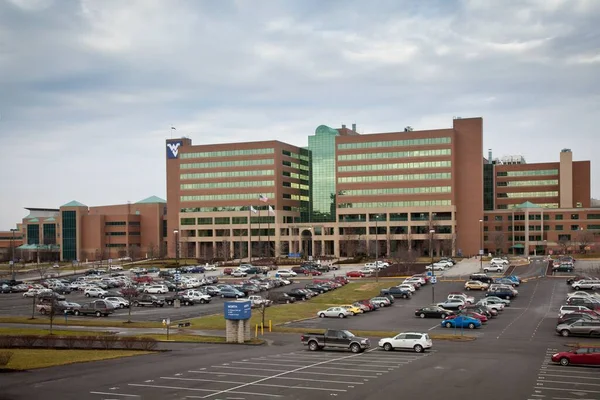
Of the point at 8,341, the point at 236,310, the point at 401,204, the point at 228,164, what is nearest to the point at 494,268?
the point at 401,204

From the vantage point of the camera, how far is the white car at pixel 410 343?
42094 millimetres

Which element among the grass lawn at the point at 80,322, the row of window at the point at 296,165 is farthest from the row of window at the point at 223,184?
the grass lawn at the point at 80,322

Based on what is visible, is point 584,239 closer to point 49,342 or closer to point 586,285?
point 586,285

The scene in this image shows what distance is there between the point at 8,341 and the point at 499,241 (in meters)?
120

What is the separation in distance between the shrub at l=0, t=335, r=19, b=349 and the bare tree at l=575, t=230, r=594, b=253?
119 m

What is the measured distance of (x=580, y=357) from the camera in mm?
35781

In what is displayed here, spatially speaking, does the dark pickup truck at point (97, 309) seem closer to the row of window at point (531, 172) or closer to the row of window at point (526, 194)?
the row of window at point (526, 194)

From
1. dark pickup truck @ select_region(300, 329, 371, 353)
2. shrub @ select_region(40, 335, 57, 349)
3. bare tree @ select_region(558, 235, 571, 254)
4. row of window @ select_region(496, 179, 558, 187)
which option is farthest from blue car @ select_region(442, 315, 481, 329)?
row of window @ select_region(496, 179, 558, 187)

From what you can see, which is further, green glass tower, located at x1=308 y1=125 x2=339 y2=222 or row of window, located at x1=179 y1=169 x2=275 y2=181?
green glass tower, located at x1=308 y1=125 x2=339 y2=222

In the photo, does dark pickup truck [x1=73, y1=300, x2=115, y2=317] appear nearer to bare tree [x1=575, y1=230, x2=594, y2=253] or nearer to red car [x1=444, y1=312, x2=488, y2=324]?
red car [x1=444, y1=312, x2=488, y2=324]

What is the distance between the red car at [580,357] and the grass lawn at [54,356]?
25098 mm

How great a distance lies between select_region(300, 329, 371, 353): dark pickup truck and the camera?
42688 millimetres

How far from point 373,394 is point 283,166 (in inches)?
5542

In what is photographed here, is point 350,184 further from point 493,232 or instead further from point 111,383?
point 111,383
